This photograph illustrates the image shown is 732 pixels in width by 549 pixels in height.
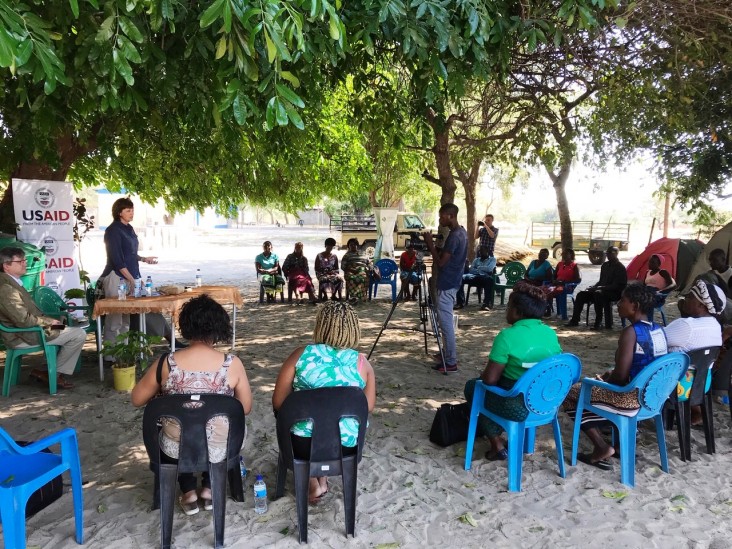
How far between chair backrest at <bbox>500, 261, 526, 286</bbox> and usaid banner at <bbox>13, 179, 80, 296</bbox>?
25.6 feet

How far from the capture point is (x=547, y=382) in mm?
3422

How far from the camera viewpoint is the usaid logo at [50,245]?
8430mm

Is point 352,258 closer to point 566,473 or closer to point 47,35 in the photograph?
point 566,473

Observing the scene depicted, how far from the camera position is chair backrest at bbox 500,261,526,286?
11180 millimetres

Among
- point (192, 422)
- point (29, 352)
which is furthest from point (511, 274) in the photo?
point (192, 422)

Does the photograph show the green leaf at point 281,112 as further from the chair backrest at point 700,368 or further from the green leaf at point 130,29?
the chair backrest at point 700,368

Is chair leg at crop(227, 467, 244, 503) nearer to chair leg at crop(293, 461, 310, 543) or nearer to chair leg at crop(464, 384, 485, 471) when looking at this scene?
chair leg at crop(293, 461, 310, 543)

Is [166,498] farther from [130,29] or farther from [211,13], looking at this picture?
[130,29]

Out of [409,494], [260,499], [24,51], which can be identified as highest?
[24,51]

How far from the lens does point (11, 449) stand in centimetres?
277

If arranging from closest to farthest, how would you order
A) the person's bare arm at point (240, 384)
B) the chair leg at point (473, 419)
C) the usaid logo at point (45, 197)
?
the person's bare arm at point (240, 384)
the chair leg at point (473, 419)
the usaid logo at point (45, 197)

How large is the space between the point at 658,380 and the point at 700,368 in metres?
0.70

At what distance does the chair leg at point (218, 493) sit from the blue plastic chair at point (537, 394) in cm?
174

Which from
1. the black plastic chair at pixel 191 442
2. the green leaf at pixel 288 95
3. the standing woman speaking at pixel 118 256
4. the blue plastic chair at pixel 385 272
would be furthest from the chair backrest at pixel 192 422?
the blue plastic chair at pixel 385 272
